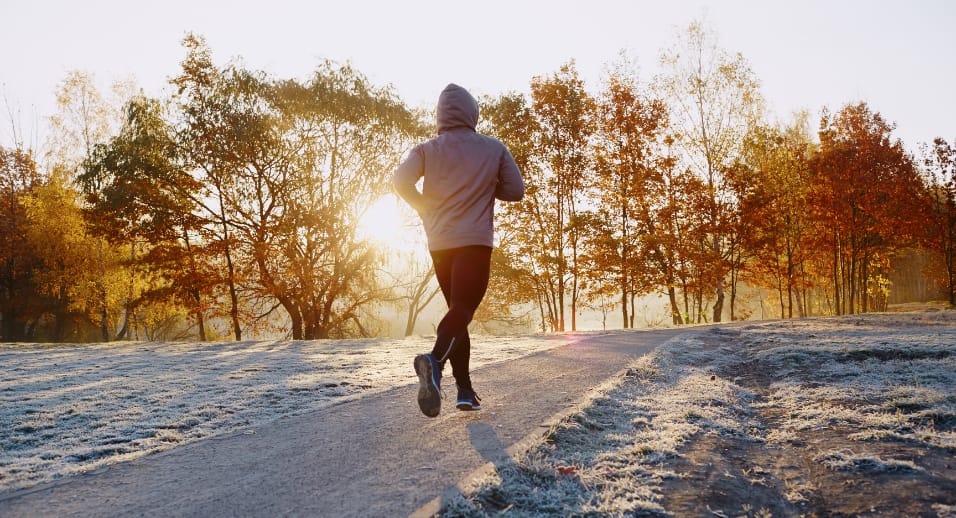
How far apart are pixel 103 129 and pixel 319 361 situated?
1171 inches

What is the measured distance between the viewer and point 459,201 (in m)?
3.72

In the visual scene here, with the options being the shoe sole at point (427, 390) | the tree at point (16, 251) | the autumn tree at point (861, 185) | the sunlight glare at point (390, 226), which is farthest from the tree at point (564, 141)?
the tree at point (16, 251)

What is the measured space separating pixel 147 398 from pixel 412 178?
3.39 metres

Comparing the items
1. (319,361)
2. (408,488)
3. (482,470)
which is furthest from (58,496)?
(319,361)

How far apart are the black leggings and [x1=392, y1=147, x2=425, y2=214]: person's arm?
370 millimetres

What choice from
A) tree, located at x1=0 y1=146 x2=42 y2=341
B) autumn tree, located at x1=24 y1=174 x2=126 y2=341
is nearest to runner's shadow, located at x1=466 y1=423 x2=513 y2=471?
autumn tree, located at x1=24 y1=174 x2=126 y2=341

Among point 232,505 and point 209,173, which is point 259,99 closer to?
point 209,173

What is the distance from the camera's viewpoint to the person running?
3.66 meters

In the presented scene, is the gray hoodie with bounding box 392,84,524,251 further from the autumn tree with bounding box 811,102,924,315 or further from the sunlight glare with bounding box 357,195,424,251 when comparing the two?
the autumn tree with bounding box 811,102,924,315

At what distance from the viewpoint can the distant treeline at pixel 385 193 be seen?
63.1 feet

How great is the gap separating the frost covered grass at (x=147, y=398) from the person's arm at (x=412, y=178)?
6.05 feet

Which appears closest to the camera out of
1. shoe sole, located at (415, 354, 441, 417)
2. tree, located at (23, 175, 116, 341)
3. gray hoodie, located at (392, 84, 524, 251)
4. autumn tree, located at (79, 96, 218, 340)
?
shoe sole, located at (415, 354, 441, 417)

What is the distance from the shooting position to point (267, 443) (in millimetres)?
3367

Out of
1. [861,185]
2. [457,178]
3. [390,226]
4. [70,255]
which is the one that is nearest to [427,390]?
[457,178]
